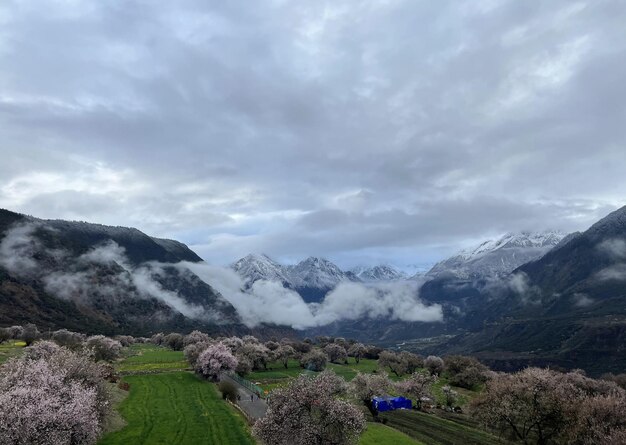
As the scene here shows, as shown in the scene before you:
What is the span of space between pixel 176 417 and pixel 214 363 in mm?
50234

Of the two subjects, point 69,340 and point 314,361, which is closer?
point 69,340

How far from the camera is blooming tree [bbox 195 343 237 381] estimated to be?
410 ft

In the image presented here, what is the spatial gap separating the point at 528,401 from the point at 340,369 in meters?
130

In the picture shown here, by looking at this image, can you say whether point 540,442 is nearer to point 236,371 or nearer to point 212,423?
point 212,423

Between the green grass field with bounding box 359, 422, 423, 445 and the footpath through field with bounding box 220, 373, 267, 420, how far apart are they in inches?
789

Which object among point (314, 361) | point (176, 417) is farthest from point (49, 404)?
point (314, 361)

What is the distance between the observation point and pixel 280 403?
4869cm

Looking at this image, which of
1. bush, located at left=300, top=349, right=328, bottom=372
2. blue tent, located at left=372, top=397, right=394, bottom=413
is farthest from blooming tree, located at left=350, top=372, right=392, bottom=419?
bush, located at left=300, top=349, right=328, bottom=372


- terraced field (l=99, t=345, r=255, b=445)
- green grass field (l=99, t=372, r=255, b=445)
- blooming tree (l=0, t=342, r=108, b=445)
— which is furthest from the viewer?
terraced field (l=99, t=345, r=255, b=445)

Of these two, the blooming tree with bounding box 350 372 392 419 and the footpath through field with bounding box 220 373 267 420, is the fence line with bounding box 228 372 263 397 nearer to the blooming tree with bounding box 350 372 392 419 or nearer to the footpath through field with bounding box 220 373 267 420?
the footpath through field with bounding box 220 373 267 420

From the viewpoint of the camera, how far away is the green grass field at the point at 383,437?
228 ft

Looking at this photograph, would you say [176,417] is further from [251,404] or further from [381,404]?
[381,404]

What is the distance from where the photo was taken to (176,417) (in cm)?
7544

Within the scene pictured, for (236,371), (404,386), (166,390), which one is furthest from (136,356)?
(404,386)
